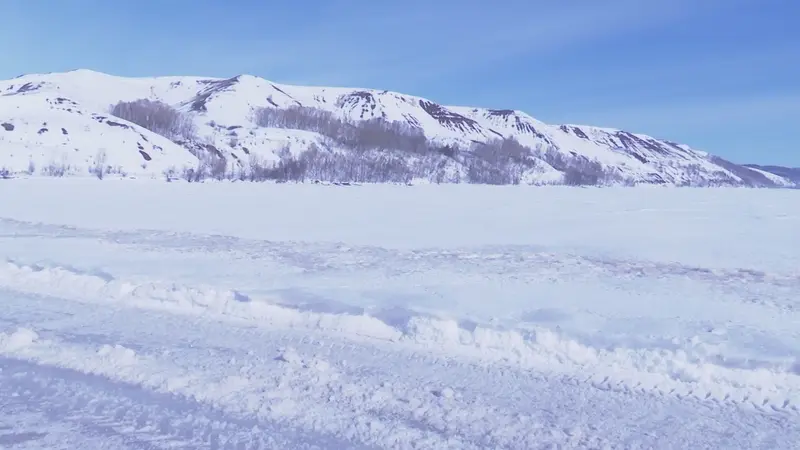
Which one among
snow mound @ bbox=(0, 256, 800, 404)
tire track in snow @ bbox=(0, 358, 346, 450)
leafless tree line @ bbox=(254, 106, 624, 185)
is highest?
leafless tree line @ bbox=(254, 106, 624, 185)

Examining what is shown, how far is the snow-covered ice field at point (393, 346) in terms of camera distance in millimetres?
4449

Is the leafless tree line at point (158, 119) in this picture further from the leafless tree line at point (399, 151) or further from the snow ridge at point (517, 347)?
the snow ridge at point (517, 347)

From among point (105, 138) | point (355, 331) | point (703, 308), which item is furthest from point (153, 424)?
point (105, 138)

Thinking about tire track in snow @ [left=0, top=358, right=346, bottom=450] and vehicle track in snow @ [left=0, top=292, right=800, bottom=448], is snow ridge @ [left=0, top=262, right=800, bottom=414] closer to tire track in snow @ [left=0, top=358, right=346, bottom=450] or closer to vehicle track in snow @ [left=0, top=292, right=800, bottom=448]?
vehicle track in snow @ [left=0, top=292, right=800, bottom=448]

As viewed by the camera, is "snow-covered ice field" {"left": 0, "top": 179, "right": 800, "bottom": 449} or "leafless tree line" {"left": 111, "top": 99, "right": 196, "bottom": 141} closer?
"snow-covered ice field" {"left": 0, "top": 179, "right": 800, "bottom": 449}

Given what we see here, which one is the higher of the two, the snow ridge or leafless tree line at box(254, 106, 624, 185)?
leafless tree line at box(254, 106, 624, 185)

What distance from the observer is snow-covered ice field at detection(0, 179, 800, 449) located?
175 inches

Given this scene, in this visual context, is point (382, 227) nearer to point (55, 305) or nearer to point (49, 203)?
point (55, 305)

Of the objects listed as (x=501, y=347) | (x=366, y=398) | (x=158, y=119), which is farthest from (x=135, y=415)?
(x=158, y=119)

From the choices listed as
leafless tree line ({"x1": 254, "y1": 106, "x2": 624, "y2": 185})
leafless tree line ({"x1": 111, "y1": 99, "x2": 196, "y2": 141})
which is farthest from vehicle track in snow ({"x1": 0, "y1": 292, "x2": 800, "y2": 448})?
leafless tree line ({"x1": 111, "y1": 99, "x2": 196, "y2": 141})

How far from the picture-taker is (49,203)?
26344 mm

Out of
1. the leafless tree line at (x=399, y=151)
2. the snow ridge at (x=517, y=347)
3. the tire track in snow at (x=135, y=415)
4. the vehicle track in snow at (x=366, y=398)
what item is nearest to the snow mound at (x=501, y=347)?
the snow ridge at (x=517, y=347)

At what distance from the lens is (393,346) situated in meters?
6.50

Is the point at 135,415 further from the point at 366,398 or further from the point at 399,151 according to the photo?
the point at 399,151
